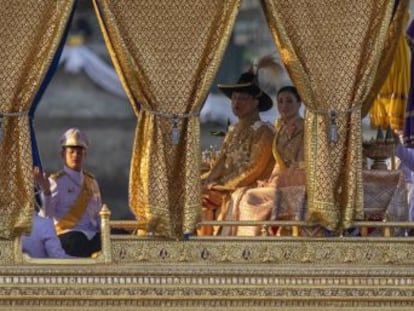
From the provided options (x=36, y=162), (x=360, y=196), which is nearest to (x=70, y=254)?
(x=36, y=162)

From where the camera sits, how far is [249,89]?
86.1 ft

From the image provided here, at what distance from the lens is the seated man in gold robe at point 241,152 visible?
2592 cm

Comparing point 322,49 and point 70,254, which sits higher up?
point 322,49

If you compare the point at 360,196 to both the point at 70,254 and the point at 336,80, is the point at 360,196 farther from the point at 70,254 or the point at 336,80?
the point at 70,254

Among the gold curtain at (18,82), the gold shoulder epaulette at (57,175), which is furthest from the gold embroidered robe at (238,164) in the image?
the gold curtain at (18,82)

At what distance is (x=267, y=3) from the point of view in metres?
24.2

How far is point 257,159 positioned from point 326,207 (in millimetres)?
1965

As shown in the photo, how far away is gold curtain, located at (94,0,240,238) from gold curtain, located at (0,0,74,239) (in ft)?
1.74

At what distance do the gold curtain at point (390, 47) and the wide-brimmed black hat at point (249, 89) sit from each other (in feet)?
6.46

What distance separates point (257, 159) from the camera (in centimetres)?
2595

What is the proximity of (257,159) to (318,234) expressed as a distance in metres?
1.83

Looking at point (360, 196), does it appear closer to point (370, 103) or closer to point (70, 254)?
point (370, 103)

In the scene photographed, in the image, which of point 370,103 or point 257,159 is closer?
point 370,103

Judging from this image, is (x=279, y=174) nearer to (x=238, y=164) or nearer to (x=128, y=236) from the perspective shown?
(x=238, y=164)
